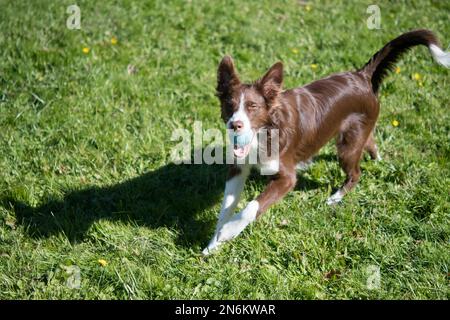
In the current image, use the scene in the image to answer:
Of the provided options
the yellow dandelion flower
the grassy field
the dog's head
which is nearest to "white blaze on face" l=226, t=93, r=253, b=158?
the dog's head

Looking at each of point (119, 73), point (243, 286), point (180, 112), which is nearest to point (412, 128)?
point (180, 112)

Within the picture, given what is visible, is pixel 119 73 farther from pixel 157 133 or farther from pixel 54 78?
pixel 157 133

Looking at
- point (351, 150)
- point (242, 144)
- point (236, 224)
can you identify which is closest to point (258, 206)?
point (236, 224)

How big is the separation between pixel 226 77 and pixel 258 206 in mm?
1121

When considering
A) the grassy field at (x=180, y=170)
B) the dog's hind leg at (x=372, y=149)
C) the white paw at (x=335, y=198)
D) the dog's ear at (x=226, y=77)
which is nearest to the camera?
the grassy field at (x=180, y=170)

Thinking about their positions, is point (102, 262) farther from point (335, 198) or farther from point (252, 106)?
point (335, 198)

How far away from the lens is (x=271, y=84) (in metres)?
3.99

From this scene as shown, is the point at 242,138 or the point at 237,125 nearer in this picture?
the point at 237,125

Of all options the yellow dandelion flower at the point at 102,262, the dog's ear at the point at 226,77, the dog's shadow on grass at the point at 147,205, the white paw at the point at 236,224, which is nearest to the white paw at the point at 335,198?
the dog's shadow on grass at the point at 147,205

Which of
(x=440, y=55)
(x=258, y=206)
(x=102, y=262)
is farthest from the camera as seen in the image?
(x=440, y=55)

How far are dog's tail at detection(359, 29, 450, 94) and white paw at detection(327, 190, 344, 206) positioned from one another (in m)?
1.02

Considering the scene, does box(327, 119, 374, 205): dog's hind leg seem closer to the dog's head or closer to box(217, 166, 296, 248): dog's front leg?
box(217, 166, 296, 248): dog's front leg

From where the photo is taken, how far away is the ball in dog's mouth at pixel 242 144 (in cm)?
392

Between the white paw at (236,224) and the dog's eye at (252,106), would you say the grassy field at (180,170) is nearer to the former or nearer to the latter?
the white paw at (236,224)
